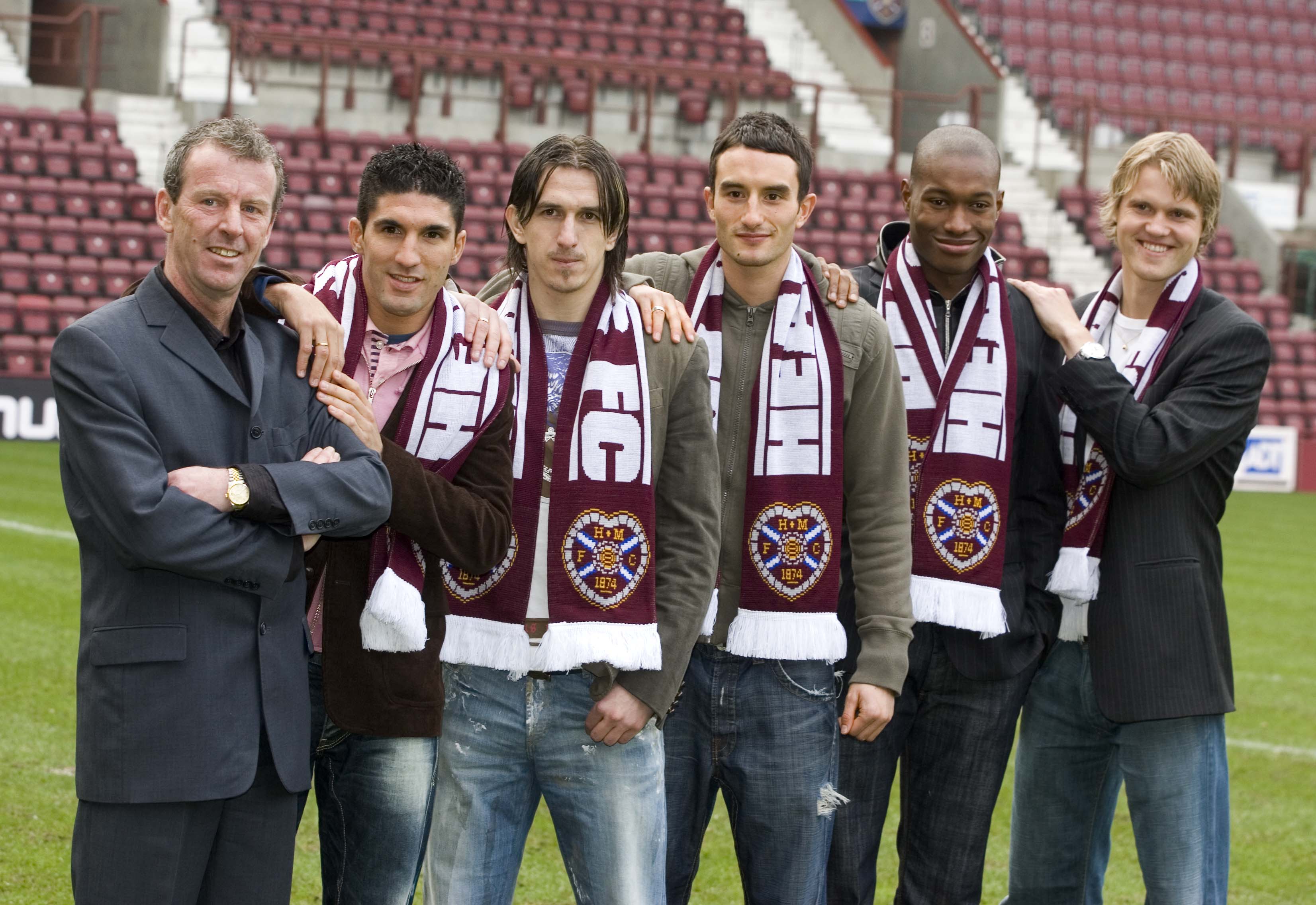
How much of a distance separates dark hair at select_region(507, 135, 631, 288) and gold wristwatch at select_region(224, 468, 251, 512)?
724 millimetres

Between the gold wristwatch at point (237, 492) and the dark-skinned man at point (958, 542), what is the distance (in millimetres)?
1427

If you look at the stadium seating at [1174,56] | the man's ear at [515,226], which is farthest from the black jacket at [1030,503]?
the stadium seating at [1174,56]

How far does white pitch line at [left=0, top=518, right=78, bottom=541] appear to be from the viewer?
9234 mm

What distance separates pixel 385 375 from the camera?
2.78 m

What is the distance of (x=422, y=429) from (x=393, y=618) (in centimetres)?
36

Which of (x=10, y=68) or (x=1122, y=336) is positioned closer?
(x=1122, y=336)

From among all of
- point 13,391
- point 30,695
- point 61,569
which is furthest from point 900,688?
point 13,391

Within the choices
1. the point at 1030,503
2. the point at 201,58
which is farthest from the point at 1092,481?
the point at 201,58

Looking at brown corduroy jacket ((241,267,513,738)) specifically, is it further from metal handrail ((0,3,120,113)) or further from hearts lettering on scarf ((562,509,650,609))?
metal handrail ((0,3,120,113))

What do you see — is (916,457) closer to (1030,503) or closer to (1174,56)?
(1030,503)

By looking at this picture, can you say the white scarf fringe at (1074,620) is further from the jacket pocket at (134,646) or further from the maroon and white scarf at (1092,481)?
the jacket pocket at (134,646)

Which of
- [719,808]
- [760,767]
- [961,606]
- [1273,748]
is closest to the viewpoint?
[760,767]

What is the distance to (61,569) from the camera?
8.32 metres

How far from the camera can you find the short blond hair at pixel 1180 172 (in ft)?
10.9
